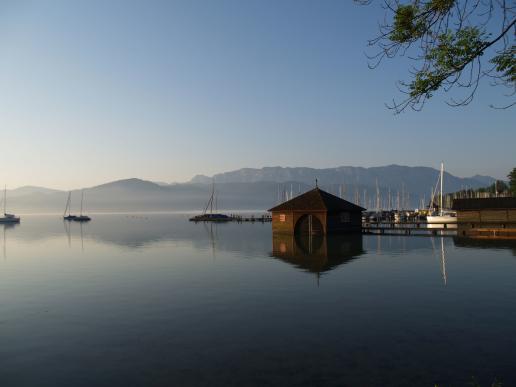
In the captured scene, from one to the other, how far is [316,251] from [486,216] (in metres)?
29.4

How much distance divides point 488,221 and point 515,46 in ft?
176

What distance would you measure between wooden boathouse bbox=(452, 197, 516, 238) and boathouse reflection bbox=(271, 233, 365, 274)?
52.8ft

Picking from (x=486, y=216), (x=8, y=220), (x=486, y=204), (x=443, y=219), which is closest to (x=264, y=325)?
(x=486, y=216)

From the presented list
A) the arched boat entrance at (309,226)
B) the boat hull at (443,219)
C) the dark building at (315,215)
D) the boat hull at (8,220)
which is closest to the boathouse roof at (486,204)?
the dark building at (315,215)

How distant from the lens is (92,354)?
13.6 m

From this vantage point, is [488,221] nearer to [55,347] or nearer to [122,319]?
[122,319]

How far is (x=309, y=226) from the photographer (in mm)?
59781

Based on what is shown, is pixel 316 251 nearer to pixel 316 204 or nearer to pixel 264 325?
pixel 316 204

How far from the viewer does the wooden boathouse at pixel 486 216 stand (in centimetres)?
5341

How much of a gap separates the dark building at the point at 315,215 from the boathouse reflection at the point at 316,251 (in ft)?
4.96

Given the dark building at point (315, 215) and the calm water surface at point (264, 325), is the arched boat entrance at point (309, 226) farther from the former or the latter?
the calm water surface at point (264, 325)

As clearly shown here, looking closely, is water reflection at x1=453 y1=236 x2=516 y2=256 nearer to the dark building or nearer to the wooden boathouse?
the wooden boathouse

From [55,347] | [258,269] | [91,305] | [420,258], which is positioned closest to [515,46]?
[55,347]

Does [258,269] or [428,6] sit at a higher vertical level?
[428,6]
